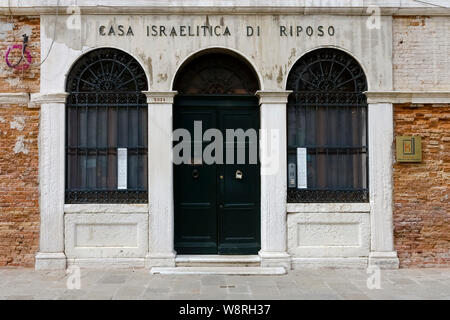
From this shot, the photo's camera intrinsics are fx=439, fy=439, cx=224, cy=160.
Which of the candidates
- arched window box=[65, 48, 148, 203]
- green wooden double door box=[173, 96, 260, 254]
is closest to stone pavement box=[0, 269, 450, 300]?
green wooden double door box=[173, 96, 260, 254]

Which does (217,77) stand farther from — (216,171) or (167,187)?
(167,187)

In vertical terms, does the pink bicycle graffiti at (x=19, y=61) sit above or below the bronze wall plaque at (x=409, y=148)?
above

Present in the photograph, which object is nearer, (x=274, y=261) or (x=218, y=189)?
(x=274, y=261)

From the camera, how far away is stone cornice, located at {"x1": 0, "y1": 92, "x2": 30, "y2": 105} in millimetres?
6957

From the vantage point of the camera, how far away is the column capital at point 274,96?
22.9 feet

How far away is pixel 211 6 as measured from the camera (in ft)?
22.9

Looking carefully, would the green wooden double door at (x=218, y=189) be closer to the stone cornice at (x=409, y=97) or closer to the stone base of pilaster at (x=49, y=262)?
the stone base of pilaster at (x=49, y=262)

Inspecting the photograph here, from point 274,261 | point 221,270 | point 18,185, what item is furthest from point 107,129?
point 274,261

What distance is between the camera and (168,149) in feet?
22.9

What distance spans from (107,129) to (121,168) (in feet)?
2.23

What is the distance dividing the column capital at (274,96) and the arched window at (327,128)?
202mm

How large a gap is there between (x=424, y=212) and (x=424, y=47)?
2.68m

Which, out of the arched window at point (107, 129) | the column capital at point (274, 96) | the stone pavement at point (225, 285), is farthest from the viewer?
Answer: the arched window at point (107, 129)

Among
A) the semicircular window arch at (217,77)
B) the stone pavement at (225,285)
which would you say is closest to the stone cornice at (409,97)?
the semicircular window arch at (217,77)
